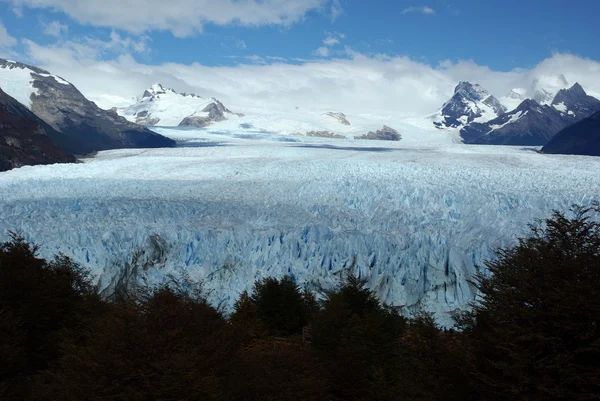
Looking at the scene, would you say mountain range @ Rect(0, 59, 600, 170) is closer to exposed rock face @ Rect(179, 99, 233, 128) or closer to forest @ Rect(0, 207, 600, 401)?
exposed rock face @ Rect(179, 99, 233, 128)

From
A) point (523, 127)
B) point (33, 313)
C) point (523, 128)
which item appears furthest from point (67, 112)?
point (523, 127)

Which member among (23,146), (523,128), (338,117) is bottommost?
(23,146)

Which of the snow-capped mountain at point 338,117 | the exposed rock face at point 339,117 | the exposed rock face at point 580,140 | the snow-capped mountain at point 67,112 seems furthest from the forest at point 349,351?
the exposed rock face at point 339,117

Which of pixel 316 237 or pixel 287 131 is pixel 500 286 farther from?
pixel 287 131

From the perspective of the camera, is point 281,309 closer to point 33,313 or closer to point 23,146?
point 33,313

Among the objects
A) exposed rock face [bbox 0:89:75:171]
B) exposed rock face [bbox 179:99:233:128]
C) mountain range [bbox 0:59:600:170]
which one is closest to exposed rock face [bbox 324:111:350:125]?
mountain range [bbox 0:59:600:170]

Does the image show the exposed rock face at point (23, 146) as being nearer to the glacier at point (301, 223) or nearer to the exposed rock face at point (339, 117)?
the glacier at point (301, 223)

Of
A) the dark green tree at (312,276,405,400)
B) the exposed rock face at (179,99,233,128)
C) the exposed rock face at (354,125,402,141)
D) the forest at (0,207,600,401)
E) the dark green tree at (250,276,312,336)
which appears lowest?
the dark green tree at (250,276,312,336)

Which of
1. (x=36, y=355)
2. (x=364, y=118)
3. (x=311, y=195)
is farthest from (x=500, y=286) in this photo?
(x=364, y=118)
